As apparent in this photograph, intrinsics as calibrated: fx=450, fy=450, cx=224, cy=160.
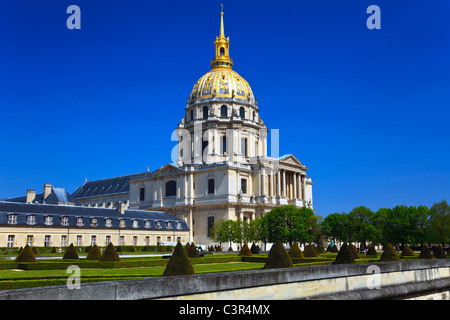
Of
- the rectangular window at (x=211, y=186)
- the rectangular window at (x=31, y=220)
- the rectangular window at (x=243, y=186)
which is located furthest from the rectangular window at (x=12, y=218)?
the rectangular window at (x=243, y=186)

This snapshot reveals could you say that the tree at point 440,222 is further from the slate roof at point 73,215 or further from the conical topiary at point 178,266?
the conical topiary at point 178,266

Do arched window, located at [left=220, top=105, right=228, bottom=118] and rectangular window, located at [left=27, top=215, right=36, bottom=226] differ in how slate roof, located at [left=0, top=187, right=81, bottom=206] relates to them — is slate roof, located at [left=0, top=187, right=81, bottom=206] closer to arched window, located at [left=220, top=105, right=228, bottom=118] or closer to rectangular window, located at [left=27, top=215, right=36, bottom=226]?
rectangular window, located at [left=27, top=215, right=36, bottom=226]

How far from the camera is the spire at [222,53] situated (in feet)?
285

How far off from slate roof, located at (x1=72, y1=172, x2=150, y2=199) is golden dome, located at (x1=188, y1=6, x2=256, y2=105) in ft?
70.1

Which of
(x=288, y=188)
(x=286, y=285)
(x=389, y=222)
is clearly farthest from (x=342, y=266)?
(x=288, y=188)

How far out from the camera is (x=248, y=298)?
9.32 m

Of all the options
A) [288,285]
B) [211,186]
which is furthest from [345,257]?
[211,186]

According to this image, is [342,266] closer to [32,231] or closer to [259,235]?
[32,231]

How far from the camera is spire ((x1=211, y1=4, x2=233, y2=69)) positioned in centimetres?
8700

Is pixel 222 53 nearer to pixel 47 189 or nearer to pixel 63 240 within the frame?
pixel 47 189

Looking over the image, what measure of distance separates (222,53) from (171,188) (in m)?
30.3

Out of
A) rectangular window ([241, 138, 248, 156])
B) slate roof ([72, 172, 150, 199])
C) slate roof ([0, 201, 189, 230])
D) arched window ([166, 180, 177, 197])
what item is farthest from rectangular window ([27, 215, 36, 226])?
slate roof ([72, 172, 150, 199])

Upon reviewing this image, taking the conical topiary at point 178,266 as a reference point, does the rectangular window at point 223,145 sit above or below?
above

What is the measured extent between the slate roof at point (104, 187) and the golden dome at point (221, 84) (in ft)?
70.1
